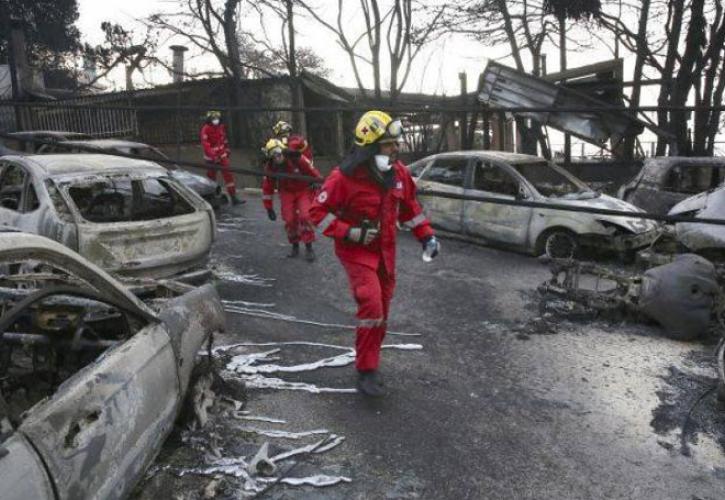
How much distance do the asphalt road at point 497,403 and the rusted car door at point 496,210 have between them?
1.56m

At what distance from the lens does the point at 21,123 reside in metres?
18.5

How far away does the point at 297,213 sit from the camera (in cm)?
812

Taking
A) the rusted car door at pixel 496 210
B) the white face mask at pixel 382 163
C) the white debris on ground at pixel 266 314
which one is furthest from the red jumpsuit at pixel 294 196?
the white face mask at pixel 382 163

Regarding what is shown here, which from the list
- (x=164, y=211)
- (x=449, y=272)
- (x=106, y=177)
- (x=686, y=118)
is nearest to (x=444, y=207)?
(x=449, y=272)

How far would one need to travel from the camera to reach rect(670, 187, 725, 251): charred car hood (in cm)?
700

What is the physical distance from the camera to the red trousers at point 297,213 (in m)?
8.00

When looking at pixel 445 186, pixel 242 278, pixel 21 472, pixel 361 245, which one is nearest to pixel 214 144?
pixel 445 186

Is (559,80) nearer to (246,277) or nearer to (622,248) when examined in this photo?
(622,248)

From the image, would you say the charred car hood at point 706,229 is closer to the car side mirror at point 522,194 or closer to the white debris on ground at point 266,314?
the car side mirror at point 522,194

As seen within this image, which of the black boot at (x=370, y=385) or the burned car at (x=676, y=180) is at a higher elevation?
the burned car at (x=676, y=180)

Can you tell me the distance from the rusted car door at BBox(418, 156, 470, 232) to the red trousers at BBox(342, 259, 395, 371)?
510cm

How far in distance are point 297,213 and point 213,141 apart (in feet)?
14.6

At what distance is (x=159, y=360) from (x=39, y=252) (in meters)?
0.82

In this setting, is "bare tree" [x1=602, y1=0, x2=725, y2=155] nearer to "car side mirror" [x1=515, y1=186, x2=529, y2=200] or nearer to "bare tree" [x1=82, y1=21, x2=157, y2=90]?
"car side mirror" [x1=515, y1=186, x2=529, y2=200]
